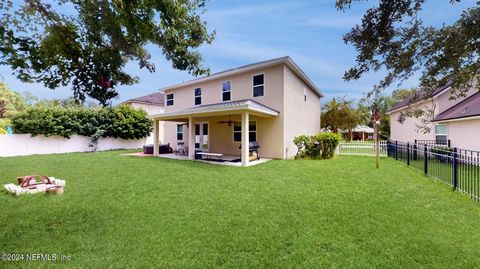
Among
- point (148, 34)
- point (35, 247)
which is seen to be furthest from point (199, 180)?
point (148, 34)

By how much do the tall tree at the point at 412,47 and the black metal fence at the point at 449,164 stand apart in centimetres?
457

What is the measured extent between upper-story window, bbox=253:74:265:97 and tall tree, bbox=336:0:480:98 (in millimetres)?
10955

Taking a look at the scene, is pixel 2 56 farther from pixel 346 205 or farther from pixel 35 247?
pixel 346 205

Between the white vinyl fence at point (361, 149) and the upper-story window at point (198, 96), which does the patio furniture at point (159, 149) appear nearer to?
the upper-story window at point (198, 96)

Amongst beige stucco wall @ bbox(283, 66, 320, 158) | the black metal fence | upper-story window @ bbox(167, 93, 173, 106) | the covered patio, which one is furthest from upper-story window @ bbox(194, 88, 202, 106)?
the black metal fence

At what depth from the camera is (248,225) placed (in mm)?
4082

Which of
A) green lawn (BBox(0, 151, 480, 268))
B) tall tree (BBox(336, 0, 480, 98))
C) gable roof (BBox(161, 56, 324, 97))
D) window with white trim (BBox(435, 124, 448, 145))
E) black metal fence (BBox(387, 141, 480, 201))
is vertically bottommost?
green lawn (BBox(0, 151, 480, 268))

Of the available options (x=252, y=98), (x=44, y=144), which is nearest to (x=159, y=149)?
(x=252, y=98)

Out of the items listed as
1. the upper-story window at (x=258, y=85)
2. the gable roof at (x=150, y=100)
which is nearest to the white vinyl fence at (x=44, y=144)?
the gable roof at (x=150, y=100)

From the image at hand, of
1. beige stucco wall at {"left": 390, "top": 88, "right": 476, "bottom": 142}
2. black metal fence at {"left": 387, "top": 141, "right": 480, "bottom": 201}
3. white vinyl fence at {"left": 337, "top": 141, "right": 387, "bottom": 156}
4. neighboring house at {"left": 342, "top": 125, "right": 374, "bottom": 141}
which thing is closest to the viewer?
black metal fence at {"left": 387, "top": 141, "right": 480, "bottom": 201}

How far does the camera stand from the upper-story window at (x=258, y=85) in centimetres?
1384

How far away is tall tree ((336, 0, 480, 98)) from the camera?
94.0 inches

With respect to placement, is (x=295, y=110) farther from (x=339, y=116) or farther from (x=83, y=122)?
(x=339, y=116)

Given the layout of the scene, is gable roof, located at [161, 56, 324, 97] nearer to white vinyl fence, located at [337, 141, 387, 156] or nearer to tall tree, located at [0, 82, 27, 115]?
white vinyl fence, located at [337, 141, 387, 156]
